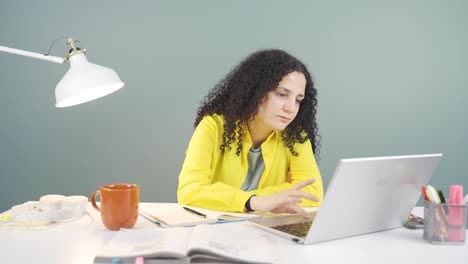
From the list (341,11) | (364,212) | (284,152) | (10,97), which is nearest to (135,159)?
(10,97)

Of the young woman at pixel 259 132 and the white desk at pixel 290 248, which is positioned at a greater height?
the young woman at pixel 259 132

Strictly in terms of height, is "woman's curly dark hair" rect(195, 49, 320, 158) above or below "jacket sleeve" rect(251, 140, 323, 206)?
above

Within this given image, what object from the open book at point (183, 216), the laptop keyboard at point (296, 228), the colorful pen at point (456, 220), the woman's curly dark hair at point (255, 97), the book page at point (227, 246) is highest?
the woman's curly dark hair at point (255, 97)

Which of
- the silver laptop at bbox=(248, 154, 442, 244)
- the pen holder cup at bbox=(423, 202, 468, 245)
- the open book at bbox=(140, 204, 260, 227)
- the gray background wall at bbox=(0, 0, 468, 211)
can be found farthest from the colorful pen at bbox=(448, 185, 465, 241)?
the gray background wall at bbox=(0, 0, 468, 211)

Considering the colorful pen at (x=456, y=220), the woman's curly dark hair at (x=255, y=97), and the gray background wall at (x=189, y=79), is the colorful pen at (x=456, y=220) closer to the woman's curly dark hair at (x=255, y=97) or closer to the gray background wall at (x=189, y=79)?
the woman's curly dark hair at (x=255, y=97)

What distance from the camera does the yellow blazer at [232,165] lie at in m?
1.63

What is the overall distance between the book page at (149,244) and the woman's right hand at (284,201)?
1.05 ft

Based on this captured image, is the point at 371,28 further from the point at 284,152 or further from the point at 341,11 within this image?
the point at 284,152

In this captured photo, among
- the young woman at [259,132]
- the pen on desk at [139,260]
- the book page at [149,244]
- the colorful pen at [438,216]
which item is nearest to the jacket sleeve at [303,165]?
the young woman at [259,132]

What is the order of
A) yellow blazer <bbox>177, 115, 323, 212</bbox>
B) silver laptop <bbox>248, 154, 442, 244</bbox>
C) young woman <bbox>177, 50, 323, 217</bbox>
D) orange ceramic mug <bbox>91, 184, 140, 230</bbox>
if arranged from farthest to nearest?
young woman <bbox>177, 50, 323, 217</bbox> → yellow blazer <bbox>177, 115, 323, 212</bbox> → orange ceramic mug <bbox>91, 184, 140, 230</bbox> → silver laptop <bbox>248, 154, 442, 244</bbox>

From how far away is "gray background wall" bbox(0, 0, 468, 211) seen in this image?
2682mm

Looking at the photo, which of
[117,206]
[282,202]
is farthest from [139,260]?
[282,202]

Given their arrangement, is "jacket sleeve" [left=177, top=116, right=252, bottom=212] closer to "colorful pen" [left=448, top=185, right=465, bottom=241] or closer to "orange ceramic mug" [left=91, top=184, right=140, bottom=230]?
"orange ceramic mug" [left=91, top=184, right=140, bottom=230]

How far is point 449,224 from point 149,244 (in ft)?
2.20
